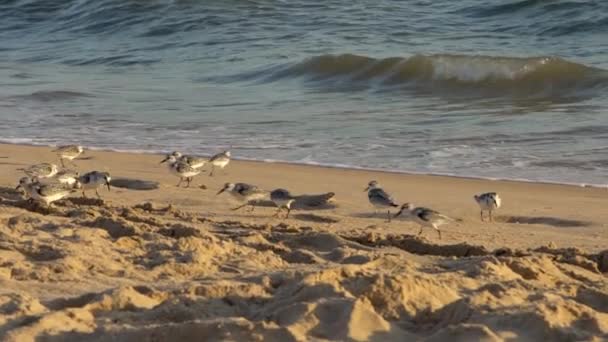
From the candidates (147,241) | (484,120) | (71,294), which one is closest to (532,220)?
(147,241)

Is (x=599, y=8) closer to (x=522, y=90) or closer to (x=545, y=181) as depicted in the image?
(x=522, y=90)

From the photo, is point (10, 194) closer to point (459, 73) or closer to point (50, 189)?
point (50, 189)

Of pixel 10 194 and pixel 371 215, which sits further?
pixel 10 194

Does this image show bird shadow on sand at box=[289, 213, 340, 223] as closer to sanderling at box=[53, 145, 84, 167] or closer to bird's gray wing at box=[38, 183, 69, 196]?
bird's gray wing at box=[38, 183, 69, 196]

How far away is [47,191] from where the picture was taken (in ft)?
27.9

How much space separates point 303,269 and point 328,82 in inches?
463

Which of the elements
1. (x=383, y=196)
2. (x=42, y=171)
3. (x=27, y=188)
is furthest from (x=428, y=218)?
(x=42, y=171)

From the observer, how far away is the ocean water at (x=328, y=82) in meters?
12.3

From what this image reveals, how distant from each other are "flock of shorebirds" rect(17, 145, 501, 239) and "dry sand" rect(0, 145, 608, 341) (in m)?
0.13

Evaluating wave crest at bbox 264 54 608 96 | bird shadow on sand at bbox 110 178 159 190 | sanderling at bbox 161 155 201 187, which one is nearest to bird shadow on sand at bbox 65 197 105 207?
bird shadow on sand at bbox 110 178 159 190

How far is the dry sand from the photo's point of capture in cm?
508

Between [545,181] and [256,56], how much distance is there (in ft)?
35.5

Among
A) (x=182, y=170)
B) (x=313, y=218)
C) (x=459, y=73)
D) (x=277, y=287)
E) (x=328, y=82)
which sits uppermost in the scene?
(x=277, y=287)

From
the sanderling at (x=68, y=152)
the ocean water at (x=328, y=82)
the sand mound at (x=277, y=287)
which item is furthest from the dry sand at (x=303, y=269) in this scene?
the ocean water at (x=328, y=82)
